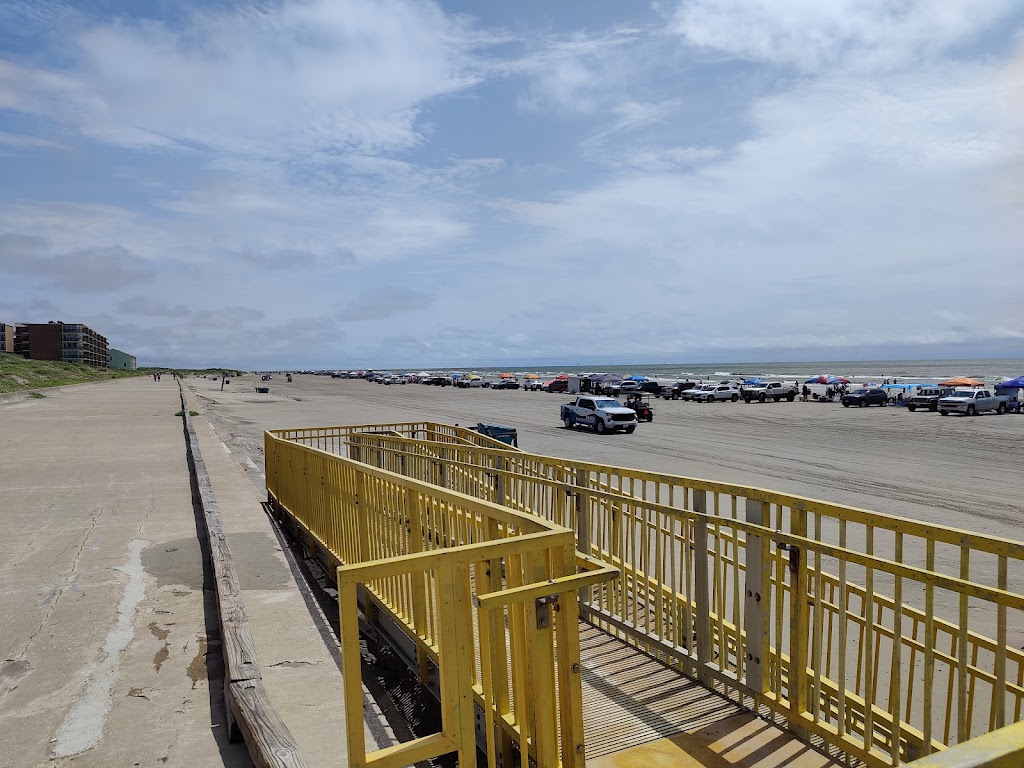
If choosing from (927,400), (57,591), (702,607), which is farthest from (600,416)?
(927,400)

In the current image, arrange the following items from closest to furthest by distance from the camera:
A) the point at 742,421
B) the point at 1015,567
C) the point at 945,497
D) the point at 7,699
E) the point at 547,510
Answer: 1. the point at 7,699
2. the point at 547,510
3. the point at 1015,567
4. the point at 945,497
5. the point at 742,421

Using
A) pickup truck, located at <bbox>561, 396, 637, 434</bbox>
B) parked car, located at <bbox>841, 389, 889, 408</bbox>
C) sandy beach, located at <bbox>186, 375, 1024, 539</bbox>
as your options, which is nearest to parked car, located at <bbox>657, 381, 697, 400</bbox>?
parked car, located at <bbox>841, 389, 889, 408</bbox>

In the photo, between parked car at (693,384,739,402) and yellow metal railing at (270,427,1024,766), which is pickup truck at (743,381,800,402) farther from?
yellow metal railing at (270,427,1024,766)

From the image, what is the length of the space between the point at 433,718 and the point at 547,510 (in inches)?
125

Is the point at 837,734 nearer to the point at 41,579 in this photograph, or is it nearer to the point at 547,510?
the point at 547,510

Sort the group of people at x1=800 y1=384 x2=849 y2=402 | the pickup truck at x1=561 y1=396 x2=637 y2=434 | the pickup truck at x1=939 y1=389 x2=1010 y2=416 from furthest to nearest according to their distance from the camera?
the group of people at x1=800 y1=384 x2=849 y2=402, the pickup truck at x1=939 y1=389 x2=1010 y2=416, the pickup truck at x1=561 y1=396 x2=637 y2=434

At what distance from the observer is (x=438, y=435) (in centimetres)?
Result: 1427

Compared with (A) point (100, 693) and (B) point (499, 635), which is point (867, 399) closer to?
(A) point (100, 693)

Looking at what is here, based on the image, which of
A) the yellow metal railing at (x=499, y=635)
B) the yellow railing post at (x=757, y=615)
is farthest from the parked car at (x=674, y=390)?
the yellow metal railing at (x=499, y=635)

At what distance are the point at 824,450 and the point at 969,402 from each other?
22849 millimetres

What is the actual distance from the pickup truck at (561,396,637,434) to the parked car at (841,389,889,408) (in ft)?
81.2

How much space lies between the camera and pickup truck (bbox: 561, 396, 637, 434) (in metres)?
29.4

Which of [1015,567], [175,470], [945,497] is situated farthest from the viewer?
[175,470]

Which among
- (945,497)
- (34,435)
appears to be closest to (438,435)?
(945,497)
